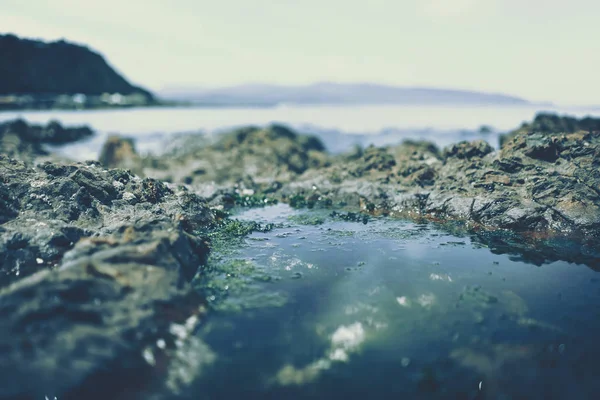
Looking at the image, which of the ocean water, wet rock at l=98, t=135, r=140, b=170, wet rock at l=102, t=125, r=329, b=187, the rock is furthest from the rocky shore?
the ocean water

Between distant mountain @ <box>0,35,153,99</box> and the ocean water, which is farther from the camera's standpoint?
distant mountain @ <box>0,35,153,99</box>

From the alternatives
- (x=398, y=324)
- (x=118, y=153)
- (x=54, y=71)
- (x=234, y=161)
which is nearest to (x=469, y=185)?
(x=398, y=324)

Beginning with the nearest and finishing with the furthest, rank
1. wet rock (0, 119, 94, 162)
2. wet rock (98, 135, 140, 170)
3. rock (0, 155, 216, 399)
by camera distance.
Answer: rock (0, 155, 216, 399) < wet rock (98, 135, 140, 170) < wet rock (0, 119, 94, 162)

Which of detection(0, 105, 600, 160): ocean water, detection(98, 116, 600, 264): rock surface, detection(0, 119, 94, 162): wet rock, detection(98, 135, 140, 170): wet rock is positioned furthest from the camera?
detection(0, 105, 600, 160): ocean water

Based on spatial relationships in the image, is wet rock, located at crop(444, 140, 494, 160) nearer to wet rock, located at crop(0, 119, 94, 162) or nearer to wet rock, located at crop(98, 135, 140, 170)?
wet rock, located at crop(98, 135, 140, 170)

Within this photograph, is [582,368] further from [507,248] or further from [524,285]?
[507,248]

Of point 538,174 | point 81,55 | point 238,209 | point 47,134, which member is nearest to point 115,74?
point 81,55

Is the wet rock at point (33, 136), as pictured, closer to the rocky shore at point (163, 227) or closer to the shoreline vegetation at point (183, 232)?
the shoreline vegetation at point (183, 232)
